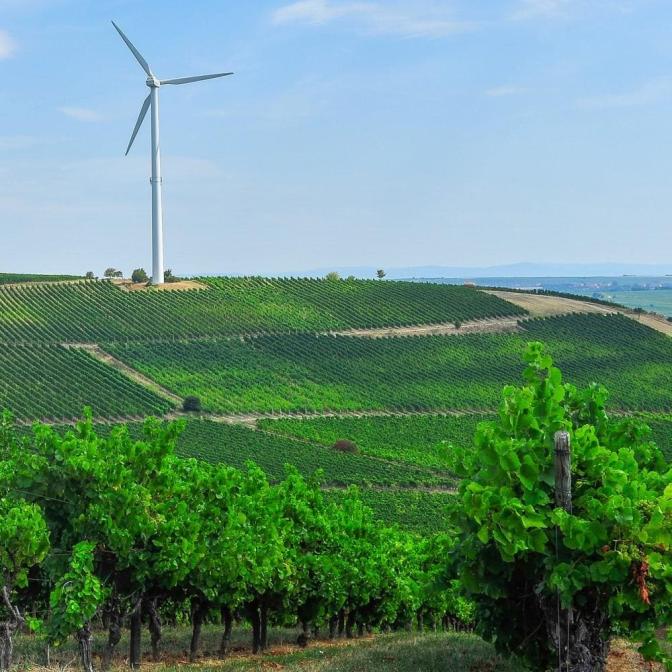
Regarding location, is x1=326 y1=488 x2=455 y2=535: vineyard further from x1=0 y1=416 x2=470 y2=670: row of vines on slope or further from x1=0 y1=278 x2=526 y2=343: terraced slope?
x1=0 y1=278 x2=526 y2=343: terraced slope

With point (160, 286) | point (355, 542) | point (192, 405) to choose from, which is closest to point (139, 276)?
point (160, 286)

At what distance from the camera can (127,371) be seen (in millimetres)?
130250

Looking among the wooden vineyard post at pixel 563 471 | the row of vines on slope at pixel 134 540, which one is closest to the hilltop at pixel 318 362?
the row of vines on slope at pixel 134 540

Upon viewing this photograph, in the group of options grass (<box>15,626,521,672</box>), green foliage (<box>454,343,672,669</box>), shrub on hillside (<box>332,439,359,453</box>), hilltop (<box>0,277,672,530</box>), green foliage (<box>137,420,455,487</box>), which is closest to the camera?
green foliage (<box>454,343,672,669</box>)

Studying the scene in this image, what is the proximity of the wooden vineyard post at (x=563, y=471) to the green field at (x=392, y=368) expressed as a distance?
337 feet

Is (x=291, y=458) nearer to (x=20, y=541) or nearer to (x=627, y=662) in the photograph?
(x=20, y=541)

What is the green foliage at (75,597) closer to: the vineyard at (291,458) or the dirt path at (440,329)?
the vineyard at (291,458)

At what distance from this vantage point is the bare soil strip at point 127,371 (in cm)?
12311

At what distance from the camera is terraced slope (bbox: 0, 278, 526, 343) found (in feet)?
474

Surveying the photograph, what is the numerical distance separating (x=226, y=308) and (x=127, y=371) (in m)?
A: 31.0

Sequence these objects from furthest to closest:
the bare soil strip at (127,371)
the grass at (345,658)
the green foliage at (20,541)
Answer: the bare soil strip at (127,371)
the green foliage at (20,541)
the grass at (345,658)

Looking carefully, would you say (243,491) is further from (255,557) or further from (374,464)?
(374,464)

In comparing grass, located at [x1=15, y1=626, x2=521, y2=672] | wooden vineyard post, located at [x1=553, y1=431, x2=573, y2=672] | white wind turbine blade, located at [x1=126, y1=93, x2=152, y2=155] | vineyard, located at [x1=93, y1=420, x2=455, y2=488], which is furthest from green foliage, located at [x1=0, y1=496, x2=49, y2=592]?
white wind turbine blade, located at [x1=126, y1=93, x2=152, y2=155]

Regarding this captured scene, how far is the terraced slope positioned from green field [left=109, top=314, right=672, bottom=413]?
6264 mm
